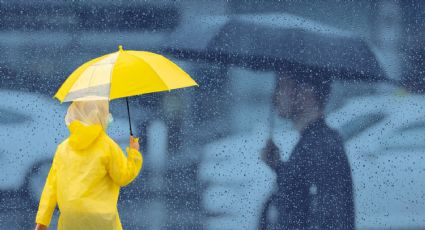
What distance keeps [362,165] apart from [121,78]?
238 cm

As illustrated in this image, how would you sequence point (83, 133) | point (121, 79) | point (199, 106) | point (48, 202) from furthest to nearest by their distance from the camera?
point (199, 106) < point (48, 202) < point (83, 133) < point (121, 79)

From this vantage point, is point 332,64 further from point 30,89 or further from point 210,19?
point 30,89

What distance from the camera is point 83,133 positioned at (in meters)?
5.52

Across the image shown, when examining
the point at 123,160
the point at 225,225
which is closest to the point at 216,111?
the point at 225,225

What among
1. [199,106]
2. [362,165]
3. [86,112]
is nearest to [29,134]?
[199,106]

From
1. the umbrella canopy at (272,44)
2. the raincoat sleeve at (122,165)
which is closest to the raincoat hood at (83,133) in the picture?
the raincoat sleeve at (122,165)

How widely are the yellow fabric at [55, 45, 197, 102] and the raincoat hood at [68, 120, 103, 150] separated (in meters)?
0.16

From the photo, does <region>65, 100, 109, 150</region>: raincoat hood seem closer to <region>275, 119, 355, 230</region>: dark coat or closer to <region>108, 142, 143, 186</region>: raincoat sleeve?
<region>108, 142, 143, 186</region>: raincoat sleeve

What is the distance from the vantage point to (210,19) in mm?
7215

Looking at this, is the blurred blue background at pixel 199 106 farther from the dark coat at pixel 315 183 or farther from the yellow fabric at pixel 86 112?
the yellow fabric at pixel 86 112

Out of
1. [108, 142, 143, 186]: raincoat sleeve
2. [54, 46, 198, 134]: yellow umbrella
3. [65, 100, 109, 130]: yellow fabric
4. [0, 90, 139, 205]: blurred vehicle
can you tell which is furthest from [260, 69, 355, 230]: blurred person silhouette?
[65, 100, 109, 130]: yellow fabric

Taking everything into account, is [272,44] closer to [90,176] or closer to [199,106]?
[199,106]

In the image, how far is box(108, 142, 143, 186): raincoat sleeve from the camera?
554 cm

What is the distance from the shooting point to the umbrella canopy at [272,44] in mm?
7215
